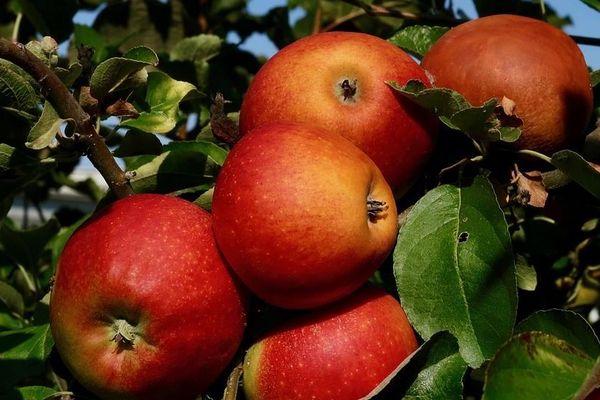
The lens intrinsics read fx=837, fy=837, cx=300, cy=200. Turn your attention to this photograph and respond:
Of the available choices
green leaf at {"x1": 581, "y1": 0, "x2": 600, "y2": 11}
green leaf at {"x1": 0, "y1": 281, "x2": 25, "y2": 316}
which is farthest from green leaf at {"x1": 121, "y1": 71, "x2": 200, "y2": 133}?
green leaf at {"x1": 0, "y1": 281, "x2": 25, "y2": 316}

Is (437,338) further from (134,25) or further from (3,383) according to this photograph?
(134,25)

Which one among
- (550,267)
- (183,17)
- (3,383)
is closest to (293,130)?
(3,383)

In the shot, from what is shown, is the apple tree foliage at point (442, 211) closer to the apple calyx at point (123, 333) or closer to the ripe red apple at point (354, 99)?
the ripe red apple at point (354, 99)

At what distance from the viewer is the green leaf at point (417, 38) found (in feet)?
4.52

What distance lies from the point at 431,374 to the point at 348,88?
364 mm

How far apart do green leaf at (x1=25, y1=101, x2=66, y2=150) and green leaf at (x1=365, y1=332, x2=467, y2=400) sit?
47cm

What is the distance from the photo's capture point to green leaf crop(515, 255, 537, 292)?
1146 millimetres

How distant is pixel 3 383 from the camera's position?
116 cm

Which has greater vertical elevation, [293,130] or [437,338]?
[293,130]

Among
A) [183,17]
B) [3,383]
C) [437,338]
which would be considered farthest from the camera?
[183,17]

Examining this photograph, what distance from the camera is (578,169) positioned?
A: 3.20 feet

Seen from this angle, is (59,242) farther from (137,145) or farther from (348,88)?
(348,88)

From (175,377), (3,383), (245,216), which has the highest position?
(245,216)

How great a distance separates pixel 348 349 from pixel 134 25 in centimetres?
149
